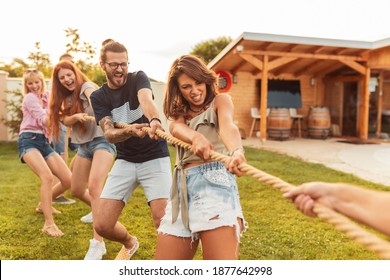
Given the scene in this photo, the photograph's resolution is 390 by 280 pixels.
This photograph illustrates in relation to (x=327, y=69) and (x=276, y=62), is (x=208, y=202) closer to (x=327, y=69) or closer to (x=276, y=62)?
(x=276, y=62)

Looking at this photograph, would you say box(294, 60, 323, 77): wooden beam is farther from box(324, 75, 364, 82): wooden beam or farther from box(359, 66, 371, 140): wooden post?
box(359, 66, 371, 140): wooden post

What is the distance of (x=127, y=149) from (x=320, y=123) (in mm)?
10304

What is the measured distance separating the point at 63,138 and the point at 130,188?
2.94 metres

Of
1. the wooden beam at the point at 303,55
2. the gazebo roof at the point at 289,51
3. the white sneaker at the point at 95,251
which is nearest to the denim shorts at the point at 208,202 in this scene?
the white sneaker at the point at 95,251

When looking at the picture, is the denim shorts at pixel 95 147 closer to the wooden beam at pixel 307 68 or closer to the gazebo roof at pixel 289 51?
the gazebo roof at pixel 289 51

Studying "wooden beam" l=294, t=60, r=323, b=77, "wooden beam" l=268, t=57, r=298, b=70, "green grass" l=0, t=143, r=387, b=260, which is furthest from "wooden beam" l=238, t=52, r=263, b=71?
"green grass" l=0, t=143, r=387, b=260

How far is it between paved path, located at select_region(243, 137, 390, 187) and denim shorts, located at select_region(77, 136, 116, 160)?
422 centimetres

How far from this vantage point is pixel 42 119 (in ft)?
13.7

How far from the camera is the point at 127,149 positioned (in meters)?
2.85

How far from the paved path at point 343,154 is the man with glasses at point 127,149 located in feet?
14.2

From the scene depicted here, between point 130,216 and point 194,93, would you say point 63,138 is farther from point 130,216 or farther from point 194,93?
point 194,93

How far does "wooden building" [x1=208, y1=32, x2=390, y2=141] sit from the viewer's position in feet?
36.3

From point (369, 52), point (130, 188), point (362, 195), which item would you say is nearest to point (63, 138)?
point (130, 188)

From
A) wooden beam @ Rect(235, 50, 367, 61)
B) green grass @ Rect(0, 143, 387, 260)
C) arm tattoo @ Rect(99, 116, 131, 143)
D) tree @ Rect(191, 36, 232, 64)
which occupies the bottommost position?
green grass @ Rect(0, 143, 387, 260)
